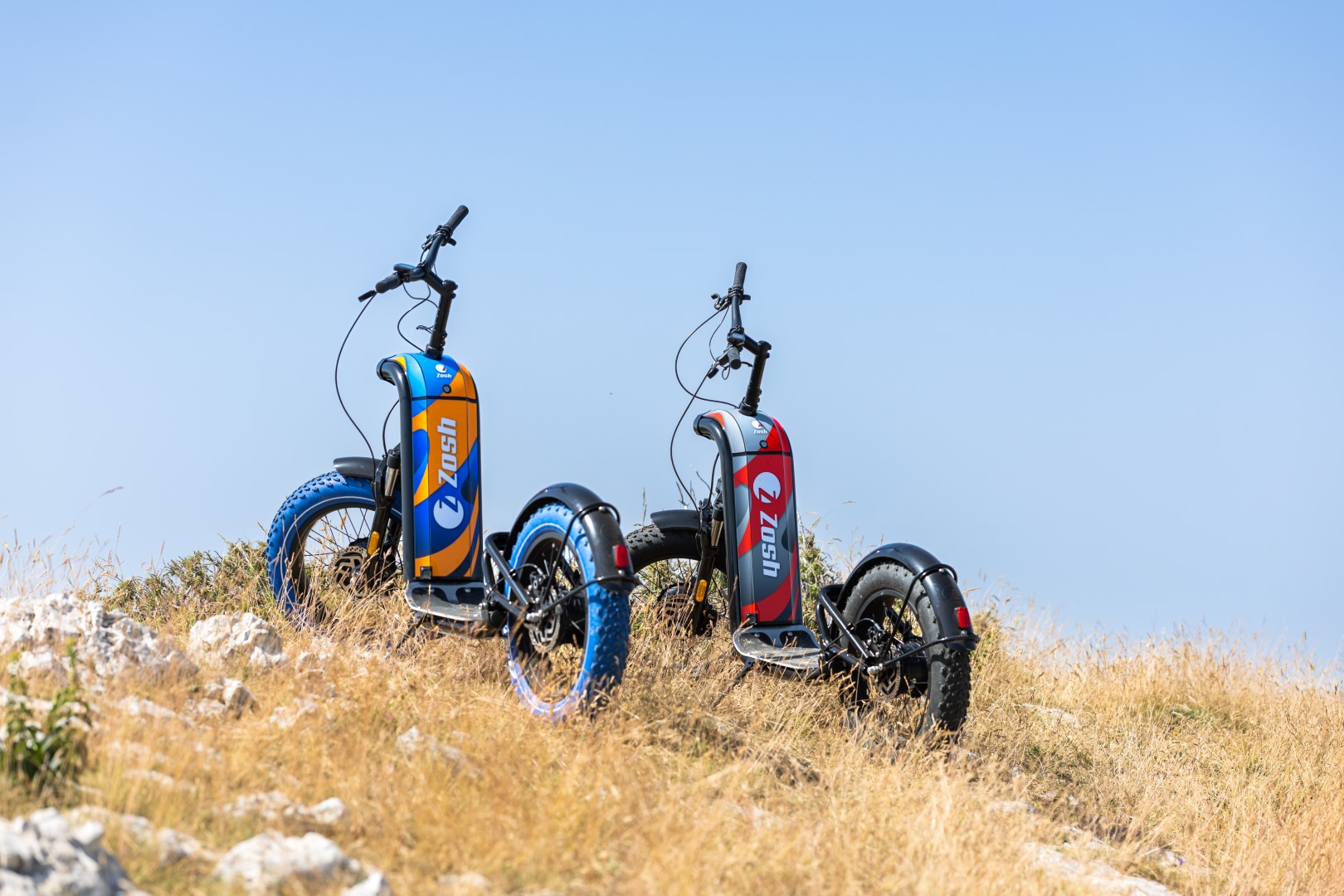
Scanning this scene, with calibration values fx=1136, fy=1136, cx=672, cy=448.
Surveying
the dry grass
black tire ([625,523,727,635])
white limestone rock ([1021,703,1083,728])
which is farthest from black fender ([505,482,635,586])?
white limestone rock ([1021,703,1083,728])

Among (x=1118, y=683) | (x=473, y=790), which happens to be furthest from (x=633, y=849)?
(x=1118, y=683)

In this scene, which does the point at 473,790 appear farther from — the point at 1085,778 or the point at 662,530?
the point at 1085,778

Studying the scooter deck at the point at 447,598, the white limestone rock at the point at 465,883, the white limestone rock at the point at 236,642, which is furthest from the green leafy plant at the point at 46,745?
the scooter deck at the point at 447,598

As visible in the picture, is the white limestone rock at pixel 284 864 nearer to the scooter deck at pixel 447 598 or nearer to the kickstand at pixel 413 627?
the scooter deck at pixel 447 598

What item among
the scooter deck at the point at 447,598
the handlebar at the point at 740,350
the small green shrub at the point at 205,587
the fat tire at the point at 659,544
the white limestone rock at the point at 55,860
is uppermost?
the handlebar at the point at 740,350

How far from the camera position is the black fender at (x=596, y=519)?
4.73 meters

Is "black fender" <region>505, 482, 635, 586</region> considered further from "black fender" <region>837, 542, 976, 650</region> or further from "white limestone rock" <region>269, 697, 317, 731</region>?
"black fender" <region>837, 542, 976, 650</region>

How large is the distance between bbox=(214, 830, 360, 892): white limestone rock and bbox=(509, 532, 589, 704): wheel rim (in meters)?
1.76

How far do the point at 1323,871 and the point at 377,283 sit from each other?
600 cm

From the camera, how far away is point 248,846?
3205mm

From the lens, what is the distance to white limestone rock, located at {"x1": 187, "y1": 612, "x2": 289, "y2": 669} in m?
5.18

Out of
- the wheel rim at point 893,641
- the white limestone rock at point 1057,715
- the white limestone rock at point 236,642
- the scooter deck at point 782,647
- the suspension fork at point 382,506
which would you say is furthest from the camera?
the white limestone rock at point 1057,715

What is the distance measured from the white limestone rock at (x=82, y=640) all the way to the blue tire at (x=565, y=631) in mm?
1435

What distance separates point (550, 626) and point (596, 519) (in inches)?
24.7
